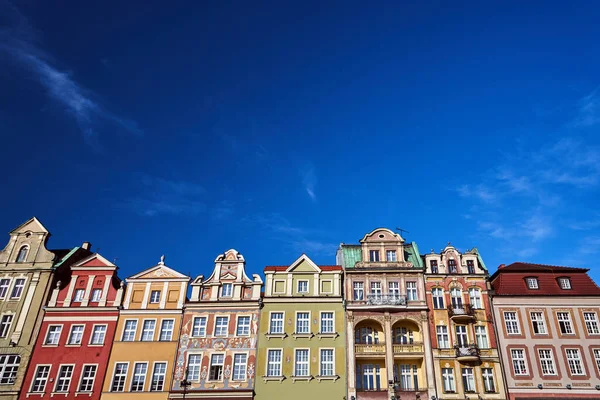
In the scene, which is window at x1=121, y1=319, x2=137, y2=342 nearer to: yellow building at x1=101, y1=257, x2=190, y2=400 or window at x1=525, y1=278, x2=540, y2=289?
yellow building at x1=101, y1=257, x2=190, y2=400

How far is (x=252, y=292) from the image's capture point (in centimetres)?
4531

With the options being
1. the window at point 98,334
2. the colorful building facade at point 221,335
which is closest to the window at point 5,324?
the window at point 98,334

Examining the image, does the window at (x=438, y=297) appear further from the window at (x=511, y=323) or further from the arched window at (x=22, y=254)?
the arched window at (x=22, y=254)

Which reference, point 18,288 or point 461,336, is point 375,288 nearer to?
point 461,336

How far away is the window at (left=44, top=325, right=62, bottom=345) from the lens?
141 feet

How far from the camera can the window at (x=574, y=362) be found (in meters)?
40.3

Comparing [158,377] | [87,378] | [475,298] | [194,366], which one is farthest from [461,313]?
[87,378]

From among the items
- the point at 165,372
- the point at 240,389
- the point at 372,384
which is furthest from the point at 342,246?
the point at 165,372

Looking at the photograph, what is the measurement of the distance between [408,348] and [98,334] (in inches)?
1080

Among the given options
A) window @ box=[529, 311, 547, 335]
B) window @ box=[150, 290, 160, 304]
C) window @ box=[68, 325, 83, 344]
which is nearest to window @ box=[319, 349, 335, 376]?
window @ box=[150, 290, 160, 304]

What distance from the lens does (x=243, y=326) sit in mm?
43594

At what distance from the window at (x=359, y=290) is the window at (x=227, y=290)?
456 inches

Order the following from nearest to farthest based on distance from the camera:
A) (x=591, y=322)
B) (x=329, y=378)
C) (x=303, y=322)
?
1. (x=329, y=378)
2. (x=591, y=322)
3. (x=303, y=322)

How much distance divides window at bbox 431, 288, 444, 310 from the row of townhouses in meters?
0.09
